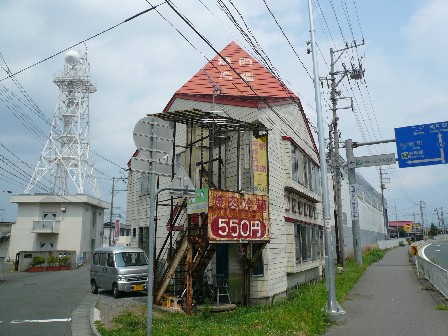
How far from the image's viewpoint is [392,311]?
442 inches

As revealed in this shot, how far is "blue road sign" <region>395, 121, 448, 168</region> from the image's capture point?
54.0 feet

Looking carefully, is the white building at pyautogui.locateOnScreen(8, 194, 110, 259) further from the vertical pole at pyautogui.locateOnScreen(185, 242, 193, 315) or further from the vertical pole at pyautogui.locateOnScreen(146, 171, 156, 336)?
the vertical pole at pyautogui.locateOnScreen(146, 171, 156, 336)

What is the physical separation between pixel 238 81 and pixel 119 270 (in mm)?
10138

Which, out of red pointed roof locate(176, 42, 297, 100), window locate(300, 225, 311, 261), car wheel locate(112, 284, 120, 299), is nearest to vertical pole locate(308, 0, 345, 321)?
red pointed roof locate(176, 42, 297, 100)

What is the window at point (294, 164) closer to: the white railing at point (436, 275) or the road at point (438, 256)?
the white railing at point (436, 275)

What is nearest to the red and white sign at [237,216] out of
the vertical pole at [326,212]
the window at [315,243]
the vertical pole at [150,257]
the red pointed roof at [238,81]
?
the vertical pole at [326,212]

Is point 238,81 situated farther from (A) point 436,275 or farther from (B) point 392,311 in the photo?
(A) point 436,275

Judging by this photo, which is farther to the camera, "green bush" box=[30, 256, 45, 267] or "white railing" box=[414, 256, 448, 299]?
"green bush" box=[30, 256, 45, 267]

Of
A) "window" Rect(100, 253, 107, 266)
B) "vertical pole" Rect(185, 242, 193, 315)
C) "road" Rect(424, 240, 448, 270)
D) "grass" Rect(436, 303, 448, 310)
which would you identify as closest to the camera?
"grass" Rect(436, 303, 448, 310)

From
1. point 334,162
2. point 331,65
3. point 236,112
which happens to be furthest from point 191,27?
point 331,65

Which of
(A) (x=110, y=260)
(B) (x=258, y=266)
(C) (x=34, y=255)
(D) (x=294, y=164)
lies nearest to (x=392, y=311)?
(B) (x=258, y=266)

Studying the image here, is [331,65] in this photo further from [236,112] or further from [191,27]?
[191,27]

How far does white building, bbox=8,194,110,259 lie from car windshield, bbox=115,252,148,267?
25957 millimetres

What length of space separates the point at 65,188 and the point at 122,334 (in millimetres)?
40272
